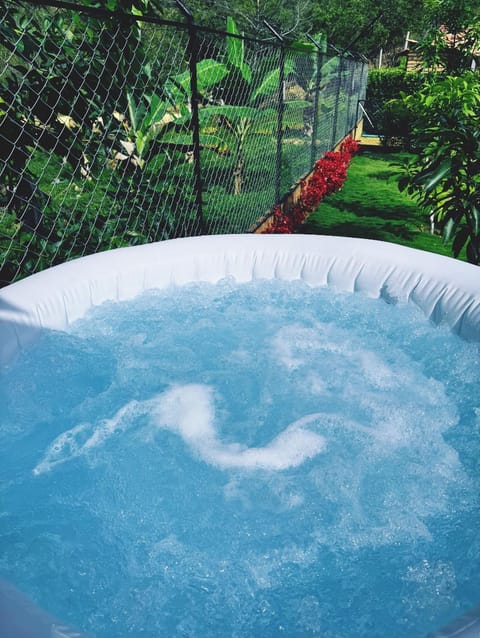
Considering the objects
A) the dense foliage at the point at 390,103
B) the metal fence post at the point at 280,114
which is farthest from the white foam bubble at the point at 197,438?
the dense foliage at the point at 390,103

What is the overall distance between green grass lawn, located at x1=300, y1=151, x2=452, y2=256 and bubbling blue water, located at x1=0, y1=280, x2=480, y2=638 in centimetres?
278

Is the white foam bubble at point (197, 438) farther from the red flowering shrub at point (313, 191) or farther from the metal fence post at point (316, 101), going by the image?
the metal fence post at point (316, 101)

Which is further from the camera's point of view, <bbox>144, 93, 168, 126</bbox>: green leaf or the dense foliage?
the dense foliage

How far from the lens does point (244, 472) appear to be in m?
2.18

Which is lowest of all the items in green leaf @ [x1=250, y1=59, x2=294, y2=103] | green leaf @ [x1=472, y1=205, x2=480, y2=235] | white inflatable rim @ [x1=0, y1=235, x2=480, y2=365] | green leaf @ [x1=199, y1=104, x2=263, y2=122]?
white inflatable rim @ [x1=0, y1=235, x2=480, y2=365]

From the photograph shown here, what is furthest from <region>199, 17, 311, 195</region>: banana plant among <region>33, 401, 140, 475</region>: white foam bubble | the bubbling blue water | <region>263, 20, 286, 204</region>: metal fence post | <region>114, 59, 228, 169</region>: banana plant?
<region>33, 401, 140, 475</region>: white foam bubble

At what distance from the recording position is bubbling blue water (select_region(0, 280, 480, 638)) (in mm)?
1607

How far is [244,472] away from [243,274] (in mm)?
1817

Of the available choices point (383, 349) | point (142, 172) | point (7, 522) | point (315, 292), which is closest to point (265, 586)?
point (7, 522)

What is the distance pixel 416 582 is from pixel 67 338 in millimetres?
2146

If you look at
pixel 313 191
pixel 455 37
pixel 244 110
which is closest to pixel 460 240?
pixel 244 110

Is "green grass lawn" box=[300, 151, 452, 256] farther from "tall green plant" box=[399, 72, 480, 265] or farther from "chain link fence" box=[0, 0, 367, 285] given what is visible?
"tall green plant" box=[399, 72, 480, 265]

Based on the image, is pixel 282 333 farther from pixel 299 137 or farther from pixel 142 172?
pixel 299 137

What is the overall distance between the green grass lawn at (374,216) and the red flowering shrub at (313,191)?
0.13 metres
